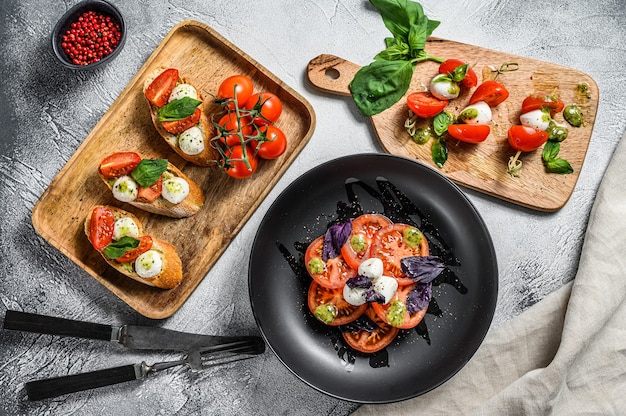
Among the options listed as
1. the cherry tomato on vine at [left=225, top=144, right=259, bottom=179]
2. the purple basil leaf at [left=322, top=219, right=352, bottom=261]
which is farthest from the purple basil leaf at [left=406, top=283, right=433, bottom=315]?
the cherry tomato on vine at [left=225, top=144, right=259, bottom=179]

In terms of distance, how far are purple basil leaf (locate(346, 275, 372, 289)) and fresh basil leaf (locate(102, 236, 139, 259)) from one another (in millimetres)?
970

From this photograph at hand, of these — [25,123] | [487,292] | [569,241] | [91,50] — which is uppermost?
[569,241]

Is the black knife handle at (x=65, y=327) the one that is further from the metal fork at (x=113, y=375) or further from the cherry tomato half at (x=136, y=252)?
the cherry tomato half at (x=136, y=252)

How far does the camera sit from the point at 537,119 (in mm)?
2916

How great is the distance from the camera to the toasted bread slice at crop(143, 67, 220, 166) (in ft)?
9.44

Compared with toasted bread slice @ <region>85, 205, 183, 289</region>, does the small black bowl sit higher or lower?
higher

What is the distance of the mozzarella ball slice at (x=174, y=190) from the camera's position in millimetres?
2781

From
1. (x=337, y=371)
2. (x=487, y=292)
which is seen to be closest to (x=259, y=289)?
(x=337, y=371)

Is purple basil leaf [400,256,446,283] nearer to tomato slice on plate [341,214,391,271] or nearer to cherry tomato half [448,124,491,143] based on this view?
tomato slice on plate [341,214,391,271]

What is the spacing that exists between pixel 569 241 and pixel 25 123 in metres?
2.80

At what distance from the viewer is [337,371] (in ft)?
9.52

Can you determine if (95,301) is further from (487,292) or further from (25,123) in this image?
(487,292)

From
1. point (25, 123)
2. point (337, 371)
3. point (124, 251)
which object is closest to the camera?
point (124, 251)

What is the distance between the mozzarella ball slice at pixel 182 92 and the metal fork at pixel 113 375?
3.84ft
